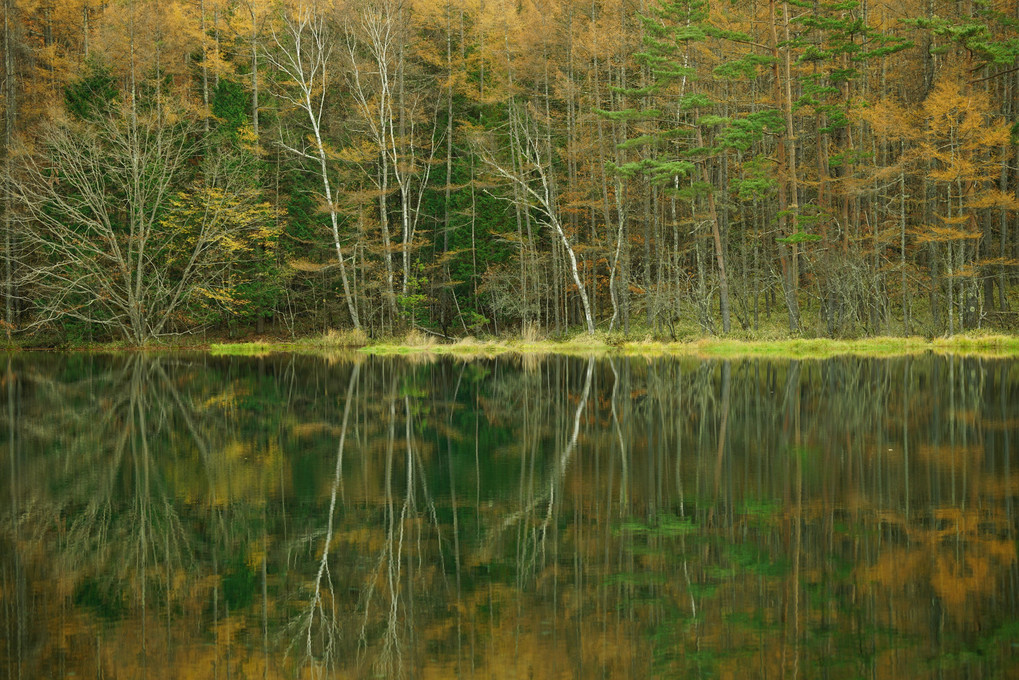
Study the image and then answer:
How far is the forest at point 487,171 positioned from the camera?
3184 cm

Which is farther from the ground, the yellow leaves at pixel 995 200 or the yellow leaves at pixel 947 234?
the yellow leaves at pixel 995 200

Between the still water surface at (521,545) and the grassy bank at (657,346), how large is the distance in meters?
14.2

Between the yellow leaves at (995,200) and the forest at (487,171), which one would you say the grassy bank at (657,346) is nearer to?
the forest at (487,171)

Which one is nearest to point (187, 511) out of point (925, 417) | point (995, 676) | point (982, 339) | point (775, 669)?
point (775, 669)

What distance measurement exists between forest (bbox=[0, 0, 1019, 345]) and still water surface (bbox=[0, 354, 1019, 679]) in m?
20.0

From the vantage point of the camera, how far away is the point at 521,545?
638cm

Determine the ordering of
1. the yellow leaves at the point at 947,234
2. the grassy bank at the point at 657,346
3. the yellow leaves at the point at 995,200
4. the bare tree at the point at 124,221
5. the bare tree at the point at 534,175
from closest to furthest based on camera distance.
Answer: the grassy bank at the point at 657,346 → the yellow leaves at the point at 947,234 → the yellow leaves at the point at 995,200 → the bare tree at the point at 124,221 → the bare tree at the point at 534,175

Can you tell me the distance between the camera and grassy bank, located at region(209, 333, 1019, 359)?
2708 cm

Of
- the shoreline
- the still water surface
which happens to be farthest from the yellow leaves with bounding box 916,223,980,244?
the still water surface

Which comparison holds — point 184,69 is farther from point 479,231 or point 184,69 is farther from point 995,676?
point 995,676

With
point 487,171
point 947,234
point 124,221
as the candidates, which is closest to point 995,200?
point 947,234

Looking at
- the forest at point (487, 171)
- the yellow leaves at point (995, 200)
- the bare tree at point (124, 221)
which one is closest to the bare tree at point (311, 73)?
the forest at point (487, 171)

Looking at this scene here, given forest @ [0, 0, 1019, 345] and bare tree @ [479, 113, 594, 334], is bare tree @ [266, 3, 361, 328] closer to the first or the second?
forest @ [0, 0, 1019, 345]

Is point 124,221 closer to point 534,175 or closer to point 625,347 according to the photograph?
point 534,175
